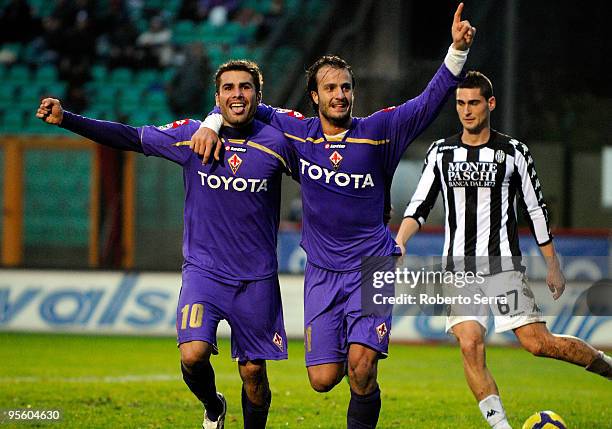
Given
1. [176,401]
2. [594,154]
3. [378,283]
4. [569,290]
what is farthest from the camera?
[594,154]

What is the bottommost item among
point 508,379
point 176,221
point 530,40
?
point 508,379

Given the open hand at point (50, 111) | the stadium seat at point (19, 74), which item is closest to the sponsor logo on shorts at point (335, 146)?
Answer: the open hand at point (50, 111)

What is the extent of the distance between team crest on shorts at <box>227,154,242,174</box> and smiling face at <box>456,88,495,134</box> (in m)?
1.45

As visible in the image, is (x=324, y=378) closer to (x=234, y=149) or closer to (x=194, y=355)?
(x=194, y=355)

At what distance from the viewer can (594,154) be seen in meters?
14.4

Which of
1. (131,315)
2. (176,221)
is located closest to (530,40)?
(176,221)

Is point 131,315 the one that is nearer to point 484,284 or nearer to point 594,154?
point 594,154

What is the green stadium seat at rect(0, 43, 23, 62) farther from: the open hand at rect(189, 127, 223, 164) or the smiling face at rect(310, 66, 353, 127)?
the smiling face at rect(310, 66, 353, 127)

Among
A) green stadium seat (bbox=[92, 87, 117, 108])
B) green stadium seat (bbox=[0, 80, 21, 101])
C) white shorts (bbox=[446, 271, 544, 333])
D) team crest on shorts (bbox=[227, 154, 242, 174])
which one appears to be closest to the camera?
team crest on shorts (bbox=[227, 154, 242, 174])

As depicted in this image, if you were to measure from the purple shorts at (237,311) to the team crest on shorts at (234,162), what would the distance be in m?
0.65

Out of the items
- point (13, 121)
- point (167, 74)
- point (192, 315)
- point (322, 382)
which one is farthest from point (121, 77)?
point (322, 382)

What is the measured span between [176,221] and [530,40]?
17.6 feet

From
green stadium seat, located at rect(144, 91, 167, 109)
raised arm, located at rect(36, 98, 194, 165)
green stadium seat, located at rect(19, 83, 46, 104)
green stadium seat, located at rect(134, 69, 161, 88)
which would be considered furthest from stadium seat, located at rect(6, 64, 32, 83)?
raised arm, located at rect(36, 98, 194, 165)

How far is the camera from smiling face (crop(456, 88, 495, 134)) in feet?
22.1
